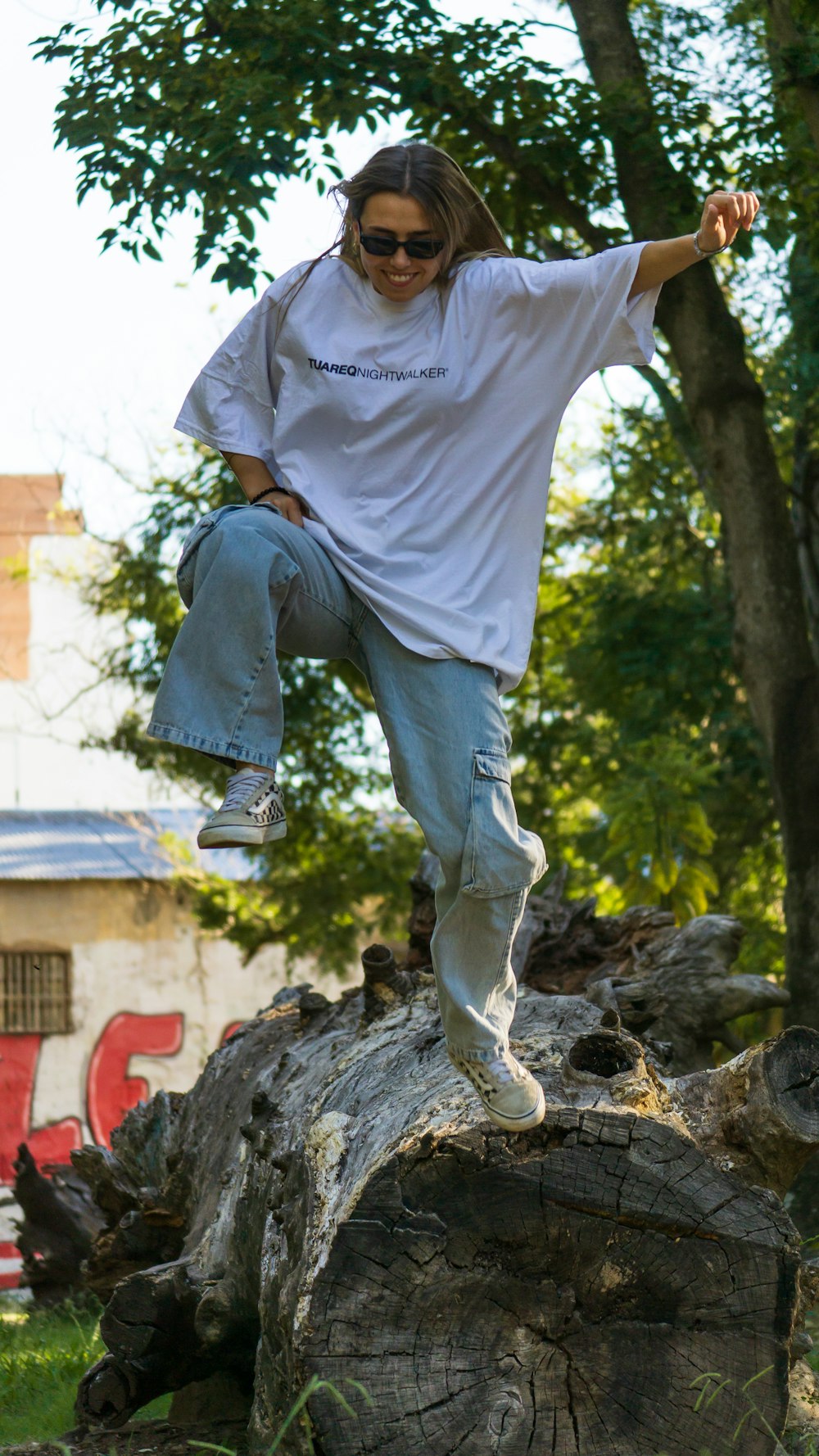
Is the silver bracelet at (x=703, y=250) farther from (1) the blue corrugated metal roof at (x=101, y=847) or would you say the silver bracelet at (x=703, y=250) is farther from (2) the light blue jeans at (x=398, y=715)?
(1) the blue corrugated metal roof at (x=101, y=847)

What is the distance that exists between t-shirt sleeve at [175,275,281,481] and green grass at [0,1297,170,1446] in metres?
3.10

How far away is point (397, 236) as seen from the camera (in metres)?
3.32

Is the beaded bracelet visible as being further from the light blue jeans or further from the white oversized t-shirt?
the light blue jeans

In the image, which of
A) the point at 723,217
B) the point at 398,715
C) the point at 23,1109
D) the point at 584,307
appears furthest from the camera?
the point at 23,1109

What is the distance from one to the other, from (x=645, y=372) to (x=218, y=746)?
8634mm

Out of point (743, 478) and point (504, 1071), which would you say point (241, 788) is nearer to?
point (504, 1071)

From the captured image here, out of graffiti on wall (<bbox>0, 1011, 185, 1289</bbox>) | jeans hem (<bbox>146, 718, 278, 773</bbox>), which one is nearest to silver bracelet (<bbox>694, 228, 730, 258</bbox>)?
jeans hem (<bbox>146, 718, 278, 773</bbox>)

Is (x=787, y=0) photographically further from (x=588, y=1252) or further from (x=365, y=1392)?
(x=365, y=1392)

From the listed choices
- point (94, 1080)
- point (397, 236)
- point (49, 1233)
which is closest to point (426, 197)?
point (397, 236)

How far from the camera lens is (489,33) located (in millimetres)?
8484

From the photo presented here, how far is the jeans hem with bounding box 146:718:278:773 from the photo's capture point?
10.2 ft

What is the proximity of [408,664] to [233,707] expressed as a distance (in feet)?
1.35

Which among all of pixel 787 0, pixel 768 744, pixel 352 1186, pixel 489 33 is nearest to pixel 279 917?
pixel 768 744

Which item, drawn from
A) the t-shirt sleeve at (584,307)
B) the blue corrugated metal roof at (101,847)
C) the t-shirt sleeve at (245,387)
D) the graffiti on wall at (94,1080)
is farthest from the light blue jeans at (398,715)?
the graffiti on wall at (94,1080)
